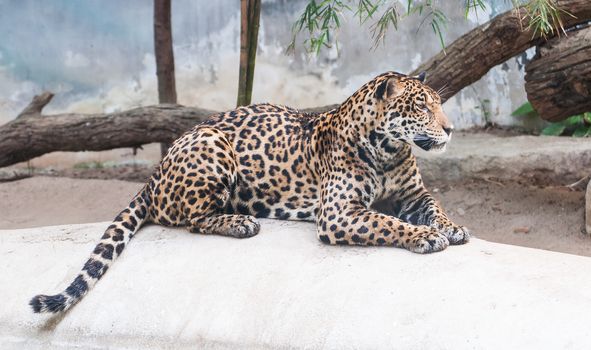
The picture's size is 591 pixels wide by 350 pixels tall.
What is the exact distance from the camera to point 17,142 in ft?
31.7

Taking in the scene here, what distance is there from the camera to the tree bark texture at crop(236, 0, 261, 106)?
27.3 ft

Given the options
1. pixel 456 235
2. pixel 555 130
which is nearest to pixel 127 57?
pixel 555 130

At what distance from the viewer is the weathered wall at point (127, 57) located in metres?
11.4

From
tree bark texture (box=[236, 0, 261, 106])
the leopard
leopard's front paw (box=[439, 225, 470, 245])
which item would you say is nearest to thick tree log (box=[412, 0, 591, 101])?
tree bark texture (box=[236, 0, 261, 106])

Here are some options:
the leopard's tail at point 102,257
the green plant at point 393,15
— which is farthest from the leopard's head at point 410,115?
the leopard's tail at point 102,257

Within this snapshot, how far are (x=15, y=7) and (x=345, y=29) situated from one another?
4.63 metres

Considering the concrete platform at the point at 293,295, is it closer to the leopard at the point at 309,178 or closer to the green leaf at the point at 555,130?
the leopard at the point at 309,178

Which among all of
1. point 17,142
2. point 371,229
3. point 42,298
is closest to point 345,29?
point 17,142

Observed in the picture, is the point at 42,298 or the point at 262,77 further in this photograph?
the point at 262,77

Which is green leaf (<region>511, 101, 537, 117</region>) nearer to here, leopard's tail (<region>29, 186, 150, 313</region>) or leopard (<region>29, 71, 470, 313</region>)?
leopard (<region>29, 71, 470, 313</region>)

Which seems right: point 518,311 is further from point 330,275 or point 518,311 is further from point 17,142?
point 17,142

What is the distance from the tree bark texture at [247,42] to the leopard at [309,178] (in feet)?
5.90

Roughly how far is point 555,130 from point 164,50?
5.11m

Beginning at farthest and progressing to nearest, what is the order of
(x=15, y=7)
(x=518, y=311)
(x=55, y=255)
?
(x=15, y=7), (x=55, y=255), (x=518, y=311)
